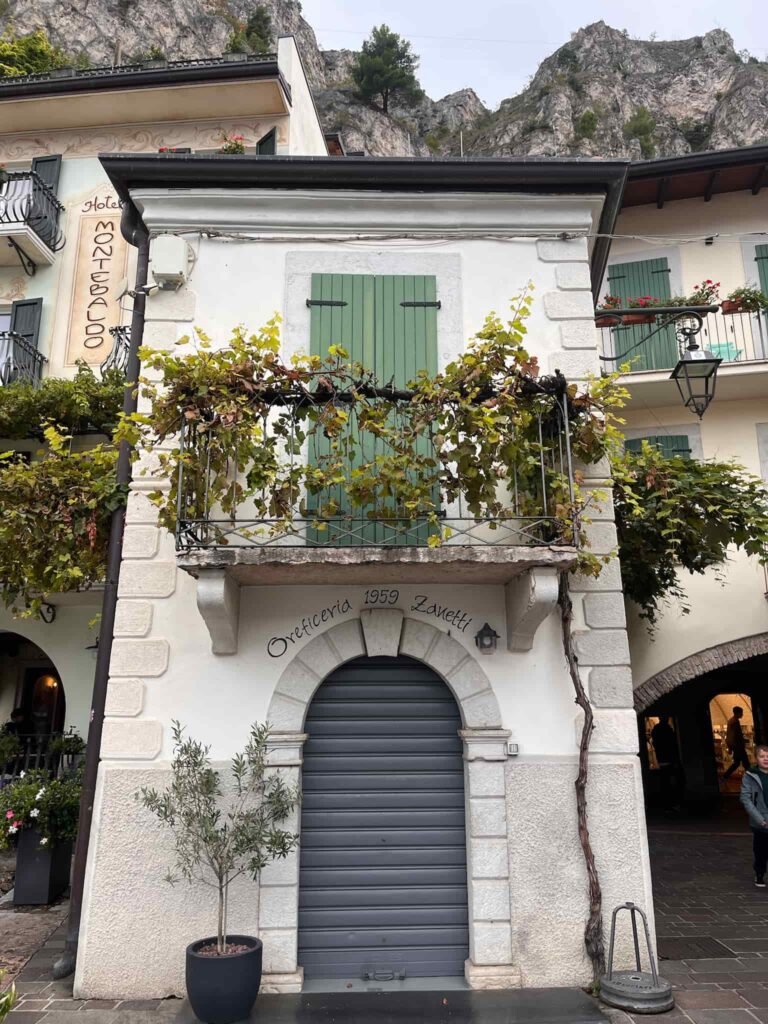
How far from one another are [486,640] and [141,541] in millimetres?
3015

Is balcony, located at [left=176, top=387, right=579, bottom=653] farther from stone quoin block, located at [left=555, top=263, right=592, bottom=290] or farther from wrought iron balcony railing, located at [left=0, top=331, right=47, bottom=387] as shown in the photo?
wrought iron balcony railing, located at [left=0, top=331, right=47, bottom=387]

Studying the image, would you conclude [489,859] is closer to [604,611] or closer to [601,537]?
[604,611]

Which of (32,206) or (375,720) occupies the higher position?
(32,206)

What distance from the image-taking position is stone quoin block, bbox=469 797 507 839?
220 inches

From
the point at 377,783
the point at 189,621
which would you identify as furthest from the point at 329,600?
the point at 377,783

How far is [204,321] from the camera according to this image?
21.7 ft

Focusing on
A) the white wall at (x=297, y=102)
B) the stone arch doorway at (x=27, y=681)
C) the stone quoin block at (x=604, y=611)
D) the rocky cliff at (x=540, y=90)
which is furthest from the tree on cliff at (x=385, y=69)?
the stone quoin block at (x=604, y=611)

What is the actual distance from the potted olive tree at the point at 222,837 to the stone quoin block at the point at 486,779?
140 cm

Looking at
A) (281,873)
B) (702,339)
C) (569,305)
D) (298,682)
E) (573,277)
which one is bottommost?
(281,873)

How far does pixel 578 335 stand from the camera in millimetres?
6562

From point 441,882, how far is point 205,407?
417cm

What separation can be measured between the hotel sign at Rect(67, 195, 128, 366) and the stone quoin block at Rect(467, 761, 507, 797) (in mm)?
9316

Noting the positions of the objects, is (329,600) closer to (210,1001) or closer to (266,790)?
(266,790)

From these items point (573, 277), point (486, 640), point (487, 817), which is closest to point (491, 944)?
point (487, 817)
